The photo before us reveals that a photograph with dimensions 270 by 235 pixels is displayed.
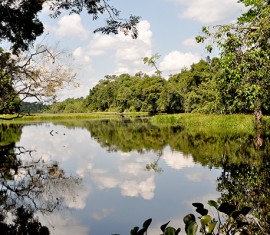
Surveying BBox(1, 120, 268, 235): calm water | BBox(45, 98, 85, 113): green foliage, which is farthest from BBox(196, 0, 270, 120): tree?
BBox(45, 98, 85, 113): green foliage

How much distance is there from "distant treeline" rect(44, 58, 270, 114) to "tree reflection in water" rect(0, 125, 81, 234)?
2093 cm

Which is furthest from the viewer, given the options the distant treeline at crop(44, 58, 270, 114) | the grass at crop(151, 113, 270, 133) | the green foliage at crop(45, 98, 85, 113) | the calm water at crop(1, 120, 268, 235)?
the green foliage at crop(45, 98, 85, 113)

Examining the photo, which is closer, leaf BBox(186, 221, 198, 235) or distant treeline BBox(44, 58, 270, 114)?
leaf BBox(186, 221, 198, 235)

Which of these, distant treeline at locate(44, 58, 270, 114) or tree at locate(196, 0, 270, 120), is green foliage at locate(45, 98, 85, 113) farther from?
tree at locate(196, 0, 270, 120)

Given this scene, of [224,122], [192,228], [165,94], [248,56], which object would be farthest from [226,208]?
[165,94]

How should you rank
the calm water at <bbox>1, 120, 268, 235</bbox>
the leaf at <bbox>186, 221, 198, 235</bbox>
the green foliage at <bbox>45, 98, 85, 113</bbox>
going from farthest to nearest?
the green foliage at <bbox>45, 98, 85, 113</bbox> < the calm water at <bbox>1, 120, 268, 235</bbox> < the leaf at <bbox>186, 221, 198, 235</bbox>

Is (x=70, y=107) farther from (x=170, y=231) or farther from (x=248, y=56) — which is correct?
(x=170, y=231)

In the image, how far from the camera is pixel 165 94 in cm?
6819

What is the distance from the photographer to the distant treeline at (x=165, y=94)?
55.1 m

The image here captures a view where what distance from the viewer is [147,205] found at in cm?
891

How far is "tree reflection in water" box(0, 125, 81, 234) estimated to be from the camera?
24.3 feet

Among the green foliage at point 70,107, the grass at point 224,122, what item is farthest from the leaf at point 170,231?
the green foliage at point 70,107

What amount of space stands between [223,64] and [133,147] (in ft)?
45.2

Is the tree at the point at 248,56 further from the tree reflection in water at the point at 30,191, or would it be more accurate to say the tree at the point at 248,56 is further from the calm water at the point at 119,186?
the tree reflection in water at the point at 30,191
